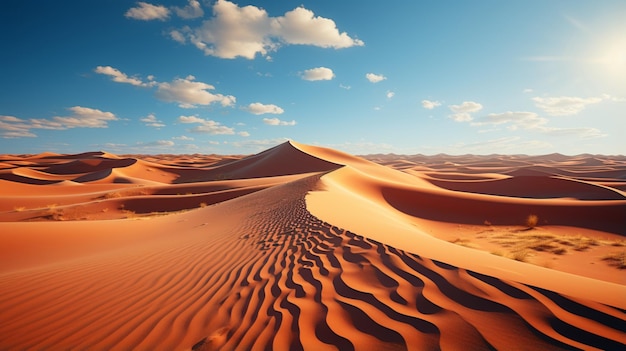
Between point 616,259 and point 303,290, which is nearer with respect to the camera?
point 303,290

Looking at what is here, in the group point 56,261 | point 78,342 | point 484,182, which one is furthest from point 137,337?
point 484,182

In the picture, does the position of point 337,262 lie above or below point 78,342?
above

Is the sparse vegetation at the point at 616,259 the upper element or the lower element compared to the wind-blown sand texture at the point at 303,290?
lower

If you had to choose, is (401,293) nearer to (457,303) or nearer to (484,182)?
(457,303)

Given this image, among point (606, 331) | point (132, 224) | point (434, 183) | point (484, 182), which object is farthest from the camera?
point (434, 183)

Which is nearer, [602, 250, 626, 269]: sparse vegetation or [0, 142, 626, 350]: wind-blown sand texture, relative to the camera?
[0, 142, 626, 350]: wind-blown sand texture

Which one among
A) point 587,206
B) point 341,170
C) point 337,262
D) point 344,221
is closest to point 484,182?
point 587,206

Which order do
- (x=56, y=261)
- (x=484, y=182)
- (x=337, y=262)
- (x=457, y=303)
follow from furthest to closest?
(x=484, y=182)
(x=56, y=261)
(x=337, y=262)
(x=457, y=303)

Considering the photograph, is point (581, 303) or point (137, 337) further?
point (137, 337)

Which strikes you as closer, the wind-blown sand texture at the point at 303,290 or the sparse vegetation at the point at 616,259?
the wind-blown sand texture at the point at 303,290

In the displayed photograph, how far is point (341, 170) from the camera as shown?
62.2 feet

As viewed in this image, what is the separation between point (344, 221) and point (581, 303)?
447 cm

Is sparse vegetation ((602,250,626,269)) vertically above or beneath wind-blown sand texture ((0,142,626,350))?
beneath

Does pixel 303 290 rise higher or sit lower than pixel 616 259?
higher
